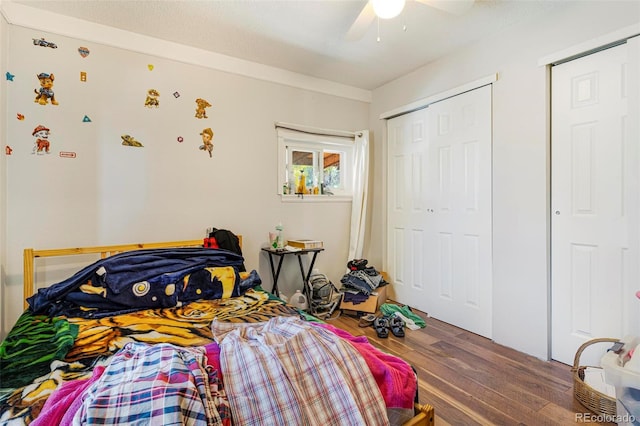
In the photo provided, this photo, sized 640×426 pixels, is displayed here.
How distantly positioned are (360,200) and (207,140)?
1.74m

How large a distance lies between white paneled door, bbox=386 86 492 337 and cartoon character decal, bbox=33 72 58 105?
118 inches

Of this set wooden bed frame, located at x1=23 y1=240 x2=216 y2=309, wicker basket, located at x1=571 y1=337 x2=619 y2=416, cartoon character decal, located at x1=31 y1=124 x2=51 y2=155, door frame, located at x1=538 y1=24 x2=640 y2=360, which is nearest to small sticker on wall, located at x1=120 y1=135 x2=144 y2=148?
cartoon character decal, located at x1=31 y1=124 x2=51 y2=155

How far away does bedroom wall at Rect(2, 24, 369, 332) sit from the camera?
7.03ft

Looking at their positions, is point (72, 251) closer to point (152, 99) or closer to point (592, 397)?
point (152, 99)

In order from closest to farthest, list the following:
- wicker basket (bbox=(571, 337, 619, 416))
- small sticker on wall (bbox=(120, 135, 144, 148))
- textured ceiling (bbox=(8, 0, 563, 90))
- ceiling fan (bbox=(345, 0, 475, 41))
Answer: wicker basket (bbox=(571, 337, 619, 416)) → ceiling fan (bbox=(345, 0, 475, 41)) → textured ceiling (bbox=(8, 0, 563, 90)) → small sticker on wall (bbox=(120, 135, 144, 148))

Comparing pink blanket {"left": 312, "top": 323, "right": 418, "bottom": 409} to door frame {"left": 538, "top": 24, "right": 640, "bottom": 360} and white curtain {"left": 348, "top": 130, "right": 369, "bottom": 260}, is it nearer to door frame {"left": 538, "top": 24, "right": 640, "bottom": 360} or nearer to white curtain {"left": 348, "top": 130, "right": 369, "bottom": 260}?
door frame {"left": 538, "top": 24, "right": 640, "bottom": 360}

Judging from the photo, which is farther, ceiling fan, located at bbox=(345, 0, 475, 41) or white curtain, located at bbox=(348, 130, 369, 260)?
white curtain, located at bbox=(348, 130, 369, 260)

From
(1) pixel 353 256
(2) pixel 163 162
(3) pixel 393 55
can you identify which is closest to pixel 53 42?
(2) pixel 163 162

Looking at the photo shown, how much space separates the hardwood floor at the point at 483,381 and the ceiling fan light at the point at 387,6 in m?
2.18

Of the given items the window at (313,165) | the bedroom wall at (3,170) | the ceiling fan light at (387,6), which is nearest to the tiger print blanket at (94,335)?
the bedroom wall at (3,170)

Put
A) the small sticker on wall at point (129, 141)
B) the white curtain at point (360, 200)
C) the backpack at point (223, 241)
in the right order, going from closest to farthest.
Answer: the small sticker on wall at point (129, 141) → the backpack at point (223, 241) → the white curtain at point (360, 200)

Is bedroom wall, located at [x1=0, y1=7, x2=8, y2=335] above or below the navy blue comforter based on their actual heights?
above

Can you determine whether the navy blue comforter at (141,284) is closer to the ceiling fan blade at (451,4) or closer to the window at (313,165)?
the window at (313,165)

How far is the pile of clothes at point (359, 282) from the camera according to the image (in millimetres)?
3172
